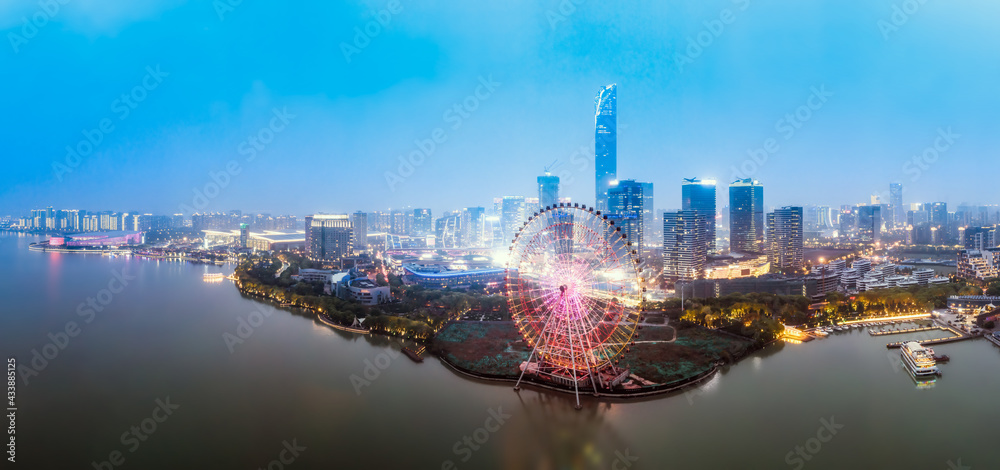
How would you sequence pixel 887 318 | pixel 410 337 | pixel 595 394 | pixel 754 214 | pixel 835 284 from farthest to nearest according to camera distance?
pixel 754 214, pixel 835 284, pixel 887 318, pixel 410 337, pixel 595 394

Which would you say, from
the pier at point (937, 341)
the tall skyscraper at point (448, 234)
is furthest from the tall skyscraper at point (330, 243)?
the pier at point (937, 341)

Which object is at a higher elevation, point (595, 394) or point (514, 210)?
point (514, 210)

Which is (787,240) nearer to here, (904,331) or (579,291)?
(904,331)

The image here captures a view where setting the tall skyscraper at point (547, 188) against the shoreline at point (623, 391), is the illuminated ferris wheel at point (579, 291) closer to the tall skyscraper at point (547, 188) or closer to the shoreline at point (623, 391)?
the shoreline at point (623, 391)

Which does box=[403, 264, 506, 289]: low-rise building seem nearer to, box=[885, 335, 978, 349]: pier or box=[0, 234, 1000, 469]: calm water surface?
box=[0, 234, 1000, 469]: calm water surface

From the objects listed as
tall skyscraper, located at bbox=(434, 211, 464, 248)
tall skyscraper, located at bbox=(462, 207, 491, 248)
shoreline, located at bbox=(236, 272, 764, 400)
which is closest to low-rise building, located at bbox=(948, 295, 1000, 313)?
shoreline, located at bbox=(236, 272, 764, 400)

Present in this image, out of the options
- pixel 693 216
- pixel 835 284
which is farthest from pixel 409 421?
pixel 693 216

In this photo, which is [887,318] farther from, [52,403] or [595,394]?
[52,403]
